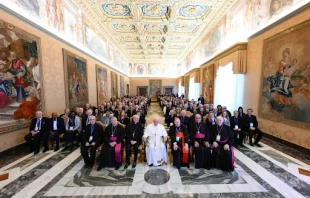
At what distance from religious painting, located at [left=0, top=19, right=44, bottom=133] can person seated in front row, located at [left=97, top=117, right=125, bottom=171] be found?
9.89ft

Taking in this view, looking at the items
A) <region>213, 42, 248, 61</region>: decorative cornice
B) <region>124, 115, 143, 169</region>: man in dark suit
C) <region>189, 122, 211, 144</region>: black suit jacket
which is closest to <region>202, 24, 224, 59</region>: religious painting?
<region>213, 42, 248, 61</region>: decorative cornice

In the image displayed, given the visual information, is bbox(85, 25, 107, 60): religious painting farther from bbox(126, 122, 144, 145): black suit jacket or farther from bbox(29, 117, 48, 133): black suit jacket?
bbox(126, 122, 144, 145): black suit jacket

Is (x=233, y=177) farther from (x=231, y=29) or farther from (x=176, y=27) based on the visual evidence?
(x=176, y=27)

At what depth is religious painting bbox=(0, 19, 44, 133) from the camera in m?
4.01

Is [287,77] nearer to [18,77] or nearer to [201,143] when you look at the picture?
[201,143]

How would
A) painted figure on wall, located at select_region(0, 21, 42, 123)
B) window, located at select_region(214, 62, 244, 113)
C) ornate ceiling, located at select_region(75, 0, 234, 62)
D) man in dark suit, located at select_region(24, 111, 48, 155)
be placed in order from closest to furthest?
painted figure on wall, located at select_region(0, 21, 42, 123)
man in dark suit, located at select_region(24, 111, 48, 155)
window, located at select_region(214, 62, 244, 113)
ornate ceiling, located at select_region(75, 0, 234, 62)

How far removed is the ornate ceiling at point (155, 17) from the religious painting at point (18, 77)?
177 inches

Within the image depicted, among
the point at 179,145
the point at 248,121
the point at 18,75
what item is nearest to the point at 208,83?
the point at 248,121

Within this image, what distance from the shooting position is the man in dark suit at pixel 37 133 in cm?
461

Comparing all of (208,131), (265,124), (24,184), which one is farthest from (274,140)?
(24,184)

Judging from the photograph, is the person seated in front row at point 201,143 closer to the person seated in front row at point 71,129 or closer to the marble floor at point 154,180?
the marble floor at point 154,180

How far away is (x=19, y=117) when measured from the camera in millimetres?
4508

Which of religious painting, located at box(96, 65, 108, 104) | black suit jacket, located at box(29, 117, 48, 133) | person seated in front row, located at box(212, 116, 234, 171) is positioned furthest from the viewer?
religious painting, located at box(96, 65, 108, 104)

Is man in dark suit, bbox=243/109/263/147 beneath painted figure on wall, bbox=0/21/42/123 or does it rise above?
beneath
